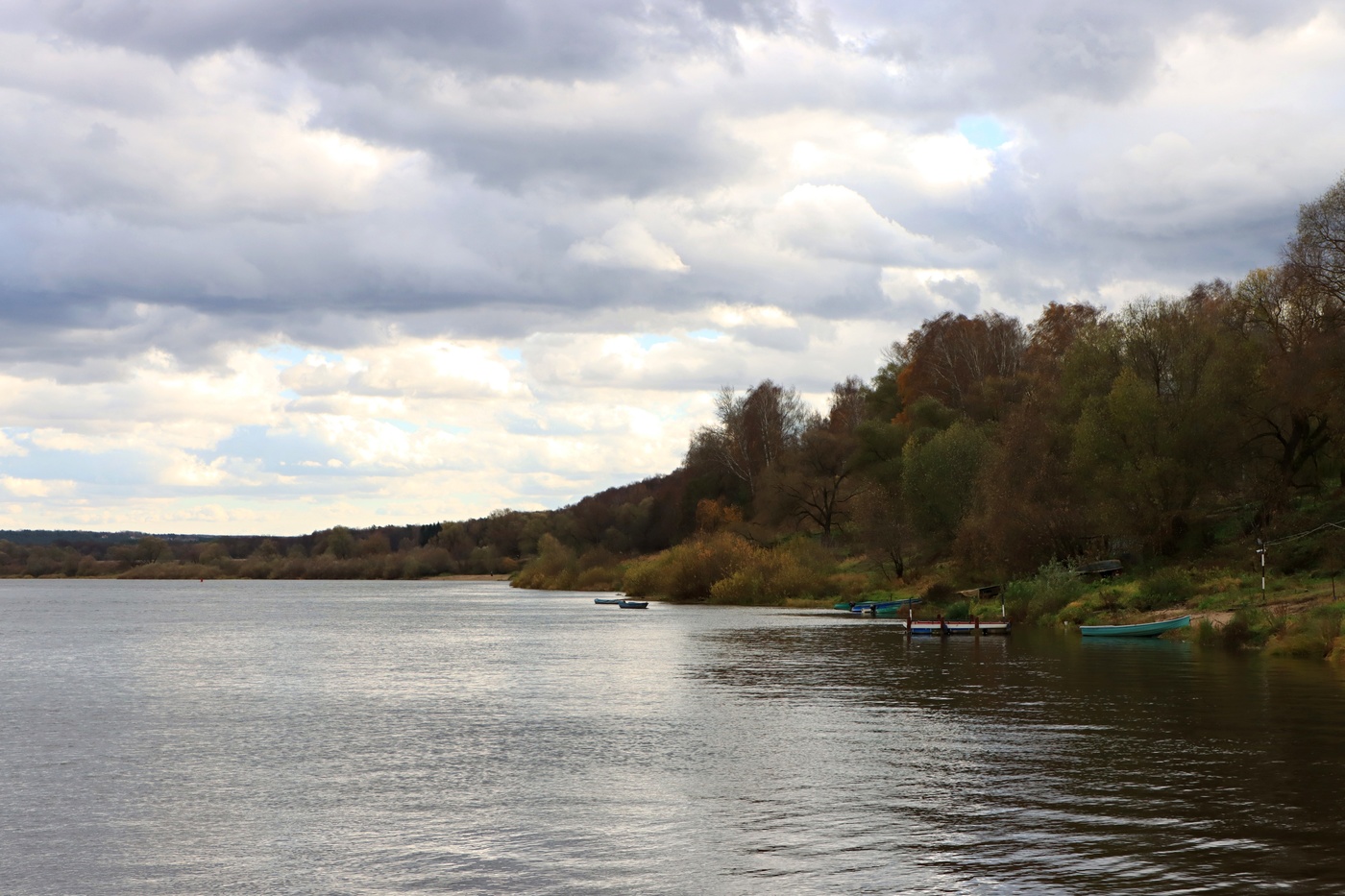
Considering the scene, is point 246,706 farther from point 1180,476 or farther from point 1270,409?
point 1270,409

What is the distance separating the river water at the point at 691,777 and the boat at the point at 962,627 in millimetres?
10263

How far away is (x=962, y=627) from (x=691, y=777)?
4142cm

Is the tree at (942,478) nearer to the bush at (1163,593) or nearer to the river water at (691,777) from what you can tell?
the bush at (1163,593)

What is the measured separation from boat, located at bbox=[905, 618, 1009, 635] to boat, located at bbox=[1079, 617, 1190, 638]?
5785mm

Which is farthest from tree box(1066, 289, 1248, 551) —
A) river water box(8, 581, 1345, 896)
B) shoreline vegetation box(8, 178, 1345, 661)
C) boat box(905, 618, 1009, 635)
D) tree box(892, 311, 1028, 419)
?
tree box(892, 311, 1028, 419)

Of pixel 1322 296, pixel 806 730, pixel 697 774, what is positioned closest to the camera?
pixel 697 774

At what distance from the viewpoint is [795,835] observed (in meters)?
19.8

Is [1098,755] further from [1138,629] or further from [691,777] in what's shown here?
[1138,629]

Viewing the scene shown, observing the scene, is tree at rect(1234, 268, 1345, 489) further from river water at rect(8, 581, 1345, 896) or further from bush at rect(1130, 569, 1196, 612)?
river water at rect(8, 581, 1345, 896)

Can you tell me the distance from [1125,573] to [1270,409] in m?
11.3

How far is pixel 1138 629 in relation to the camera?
56.1m

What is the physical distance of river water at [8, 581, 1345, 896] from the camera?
17703 millimetres

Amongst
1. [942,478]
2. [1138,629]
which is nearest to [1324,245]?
[1138,629]

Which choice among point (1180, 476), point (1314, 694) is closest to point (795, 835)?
point (1314, 694)
